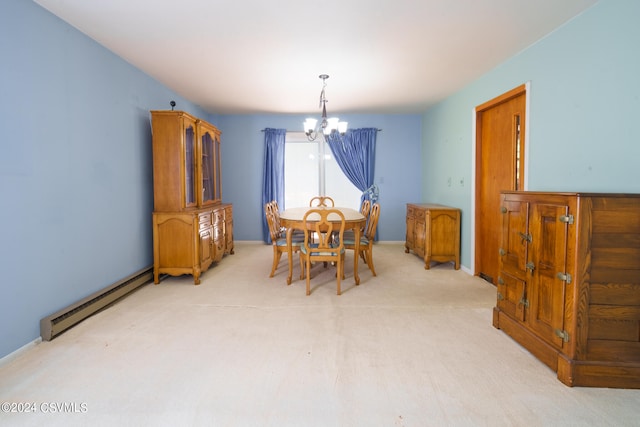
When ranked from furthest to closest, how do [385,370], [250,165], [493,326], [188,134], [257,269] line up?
[250,165]
[257,269]
[188,134]
[493,326]
[385,370]

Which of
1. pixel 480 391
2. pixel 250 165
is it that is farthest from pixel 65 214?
pixel 250 165

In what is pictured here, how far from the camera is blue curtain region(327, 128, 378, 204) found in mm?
6320

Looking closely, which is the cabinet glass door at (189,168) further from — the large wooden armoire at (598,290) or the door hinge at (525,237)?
the large wooden armoire at (598,290)

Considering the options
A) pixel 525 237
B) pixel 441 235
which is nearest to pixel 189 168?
pixel 441 235

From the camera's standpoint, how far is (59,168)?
2674 millimetres

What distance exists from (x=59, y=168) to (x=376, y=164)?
192 inches

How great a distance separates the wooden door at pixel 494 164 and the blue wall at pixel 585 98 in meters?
0.21

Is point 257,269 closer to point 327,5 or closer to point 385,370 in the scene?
point 385,370

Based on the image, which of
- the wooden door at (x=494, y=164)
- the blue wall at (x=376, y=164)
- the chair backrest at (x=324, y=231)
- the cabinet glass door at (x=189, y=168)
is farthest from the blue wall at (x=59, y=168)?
the wooden door at (x=494, y=164)

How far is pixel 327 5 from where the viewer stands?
2.44m

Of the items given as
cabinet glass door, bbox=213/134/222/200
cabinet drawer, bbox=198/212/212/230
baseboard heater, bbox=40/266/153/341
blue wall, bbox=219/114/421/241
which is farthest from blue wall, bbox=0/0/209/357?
blue wall, bbox=219/114/421/241

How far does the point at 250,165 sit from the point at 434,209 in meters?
3.45

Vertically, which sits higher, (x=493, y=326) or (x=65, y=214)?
(x=65, y=214)

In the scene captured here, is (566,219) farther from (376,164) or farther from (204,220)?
(376,164)
